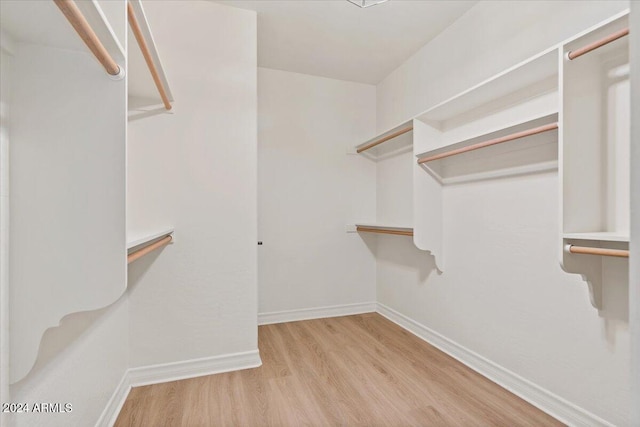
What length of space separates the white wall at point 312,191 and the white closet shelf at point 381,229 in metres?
0.08

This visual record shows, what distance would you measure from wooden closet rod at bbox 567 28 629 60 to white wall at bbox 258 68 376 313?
6.94 ft

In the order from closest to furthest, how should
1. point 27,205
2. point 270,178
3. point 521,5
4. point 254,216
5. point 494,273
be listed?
point 27,205, point 521,5, point 494,273, point 254,216, point 270,178

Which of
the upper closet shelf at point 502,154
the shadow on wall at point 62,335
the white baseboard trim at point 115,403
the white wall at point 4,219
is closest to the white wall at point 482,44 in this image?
the upper closet shelf at point 502,154

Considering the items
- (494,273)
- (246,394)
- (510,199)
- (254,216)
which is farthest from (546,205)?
(246,394)

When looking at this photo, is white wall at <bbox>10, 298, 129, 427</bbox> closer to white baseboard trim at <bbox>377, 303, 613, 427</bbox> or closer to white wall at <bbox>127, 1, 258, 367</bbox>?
white wall at <bbox>127, 1, 258, 367</bbox>

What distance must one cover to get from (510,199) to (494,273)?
18.2 inches

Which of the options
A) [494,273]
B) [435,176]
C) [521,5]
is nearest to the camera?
[521,5]

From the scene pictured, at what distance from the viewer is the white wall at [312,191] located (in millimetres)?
3078

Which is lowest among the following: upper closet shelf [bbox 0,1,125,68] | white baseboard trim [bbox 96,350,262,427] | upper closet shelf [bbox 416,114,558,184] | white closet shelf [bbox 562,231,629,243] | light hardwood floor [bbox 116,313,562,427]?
light hardwood floor [bbox 116,313,562,427]

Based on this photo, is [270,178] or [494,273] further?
[270,178]

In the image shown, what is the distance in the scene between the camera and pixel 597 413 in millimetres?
1479

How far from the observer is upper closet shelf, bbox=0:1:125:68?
0.77 metres

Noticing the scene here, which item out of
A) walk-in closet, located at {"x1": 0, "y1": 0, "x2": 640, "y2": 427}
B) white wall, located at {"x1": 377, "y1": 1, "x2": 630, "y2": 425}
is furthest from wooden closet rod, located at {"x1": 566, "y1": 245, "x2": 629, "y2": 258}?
white wall, located at {"x1": 377, "y1": 1, "x2": 630, "y2": 425}

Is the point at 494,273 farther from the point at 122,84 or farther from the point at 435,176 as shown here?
the point at 122,84
